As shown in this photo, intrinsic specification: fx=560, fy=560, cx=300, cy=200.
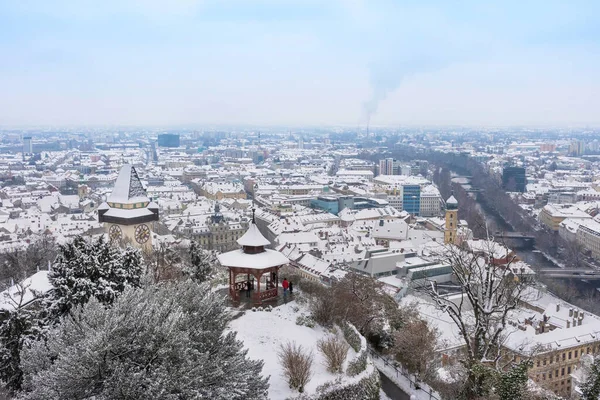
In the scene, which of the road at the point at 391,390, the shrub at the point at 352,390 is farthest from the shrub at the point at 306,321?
the road at the point at 391,390

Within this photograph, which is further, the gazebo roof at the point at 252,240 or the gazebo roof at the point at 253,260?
the gazebo roof at the point at 252,240

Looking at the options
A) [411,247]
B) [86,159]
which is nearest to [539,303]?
[411,247]

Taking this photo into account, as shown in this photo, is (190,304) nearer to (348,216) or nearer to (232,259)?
(232,259)

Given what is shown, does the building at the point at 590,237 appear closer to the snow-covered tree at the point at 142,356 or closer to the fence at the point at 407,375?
the fence at the point at 407,375

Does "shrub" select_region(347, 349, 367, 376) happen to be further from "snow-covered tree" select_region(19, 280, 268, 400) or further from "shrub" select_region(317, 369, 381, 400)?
"snow-covered tree" select_region(19, 280, 268, 400)

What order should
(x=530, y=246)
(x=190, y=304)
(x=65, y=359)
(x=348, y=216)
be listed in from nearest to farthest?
(x=65, y=359)
(x=190, y=304)
(x=530, y=246)
(x=348, y=216)

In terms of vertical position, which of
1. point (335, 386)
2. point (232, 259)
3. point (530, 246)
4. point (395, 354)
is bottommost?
point (530, 246)
